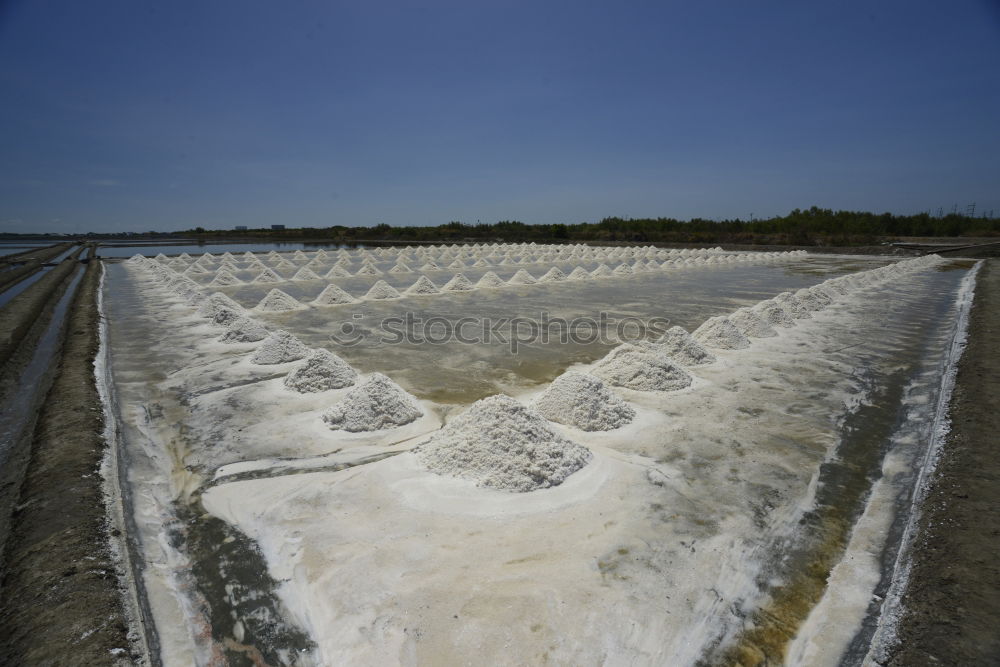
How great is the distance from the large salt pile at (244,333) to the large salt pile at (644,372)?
4.02m

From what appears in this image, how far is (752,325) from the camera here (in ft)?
19.9

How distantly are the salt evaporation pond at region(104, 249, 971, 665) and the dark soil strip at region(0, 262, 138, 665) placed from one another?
0.51ft

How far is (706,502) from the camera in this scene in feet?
7.98

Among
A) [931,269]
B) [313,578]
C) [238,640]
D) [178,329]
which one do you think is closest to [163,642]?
[238,640]

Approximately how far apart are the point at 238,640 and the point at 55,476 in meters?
1.75

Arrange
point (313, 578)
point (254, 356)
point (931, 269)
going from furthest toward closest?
point (931, 269) < point (254, 356) < point (313, 578)

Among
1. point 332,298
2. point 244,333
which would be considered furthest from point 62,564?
point 332,298

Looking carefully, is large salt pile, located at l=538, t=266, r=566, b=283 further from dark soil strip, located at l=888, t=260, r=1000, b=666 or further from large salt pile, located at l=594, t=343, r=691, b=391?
dark soil strip, located at l=888, t=260, r=1000, b=666

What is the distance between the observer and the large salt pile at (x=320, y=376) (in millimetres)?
4000

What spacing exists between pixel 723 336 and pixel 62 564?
564cm

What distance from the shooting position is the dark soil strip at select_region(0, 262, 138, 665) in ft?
5.10

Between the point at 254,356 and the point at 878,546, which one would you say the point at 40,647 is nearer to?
the point at 878,546

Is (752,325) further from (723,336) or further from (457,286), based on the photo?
(457,286)

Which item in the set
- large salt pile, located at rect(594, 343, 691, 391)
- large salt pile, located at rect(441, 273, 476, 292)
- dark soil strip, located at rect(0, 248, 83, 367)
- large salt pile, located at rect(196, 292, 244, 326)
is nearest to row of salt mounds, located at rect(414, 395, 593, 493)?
large salt pile, located at rect(594, 343, 691, 391)
